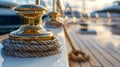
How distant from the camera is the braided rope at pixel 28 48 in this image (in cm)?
107

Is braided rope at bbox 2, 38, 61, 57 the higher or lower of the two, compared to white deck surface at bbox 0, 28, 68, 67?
higher

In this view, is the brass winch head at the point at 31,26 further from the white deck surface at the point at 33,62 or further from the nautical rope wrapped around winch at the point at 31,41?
the white deck surface at the point at 33,62

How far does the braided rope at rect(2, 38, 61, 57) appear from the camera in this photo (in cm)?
107

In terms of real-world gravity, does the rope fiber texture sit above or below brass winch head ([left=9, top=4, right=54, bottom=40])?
below

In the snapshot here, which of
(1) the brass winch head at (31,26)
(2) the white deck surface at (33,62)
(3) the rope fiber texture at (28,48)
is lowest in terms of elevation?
(2) the white deck surface at (33,62)

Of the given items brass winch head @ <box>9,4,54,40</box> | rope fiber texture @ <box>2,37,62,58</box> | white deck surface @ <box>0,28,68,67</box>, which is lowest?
white deck surface @ <box>0,28,68,67</box>

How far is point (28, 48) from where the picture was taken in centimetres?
107

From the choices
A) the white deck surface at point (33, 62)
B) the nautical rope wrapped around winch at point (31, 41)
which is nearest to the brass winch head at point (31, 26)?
the nautical rope wrapped around winch at point (31, 41)

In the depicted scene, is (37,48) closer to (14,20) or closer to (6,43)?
(6,43)

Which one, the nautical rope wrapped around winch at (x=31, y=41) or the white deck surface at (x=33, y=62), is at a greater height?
the nautical rope wrapped around winch at (x=31, y=41)

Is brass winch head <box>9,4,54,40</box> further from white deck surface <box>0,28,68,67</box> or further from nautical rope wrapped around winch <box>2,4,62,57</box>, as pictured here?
white deck surface <box>0,28,68,67</box>

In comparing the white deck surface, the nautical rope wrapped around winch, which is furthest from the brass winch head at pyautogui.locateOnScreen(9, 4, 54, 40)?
the white deck surface

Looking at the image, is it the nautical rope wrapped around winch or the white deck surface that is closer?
the white deck surface

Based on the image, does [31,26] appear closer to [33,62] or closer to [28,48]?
[28,48]
